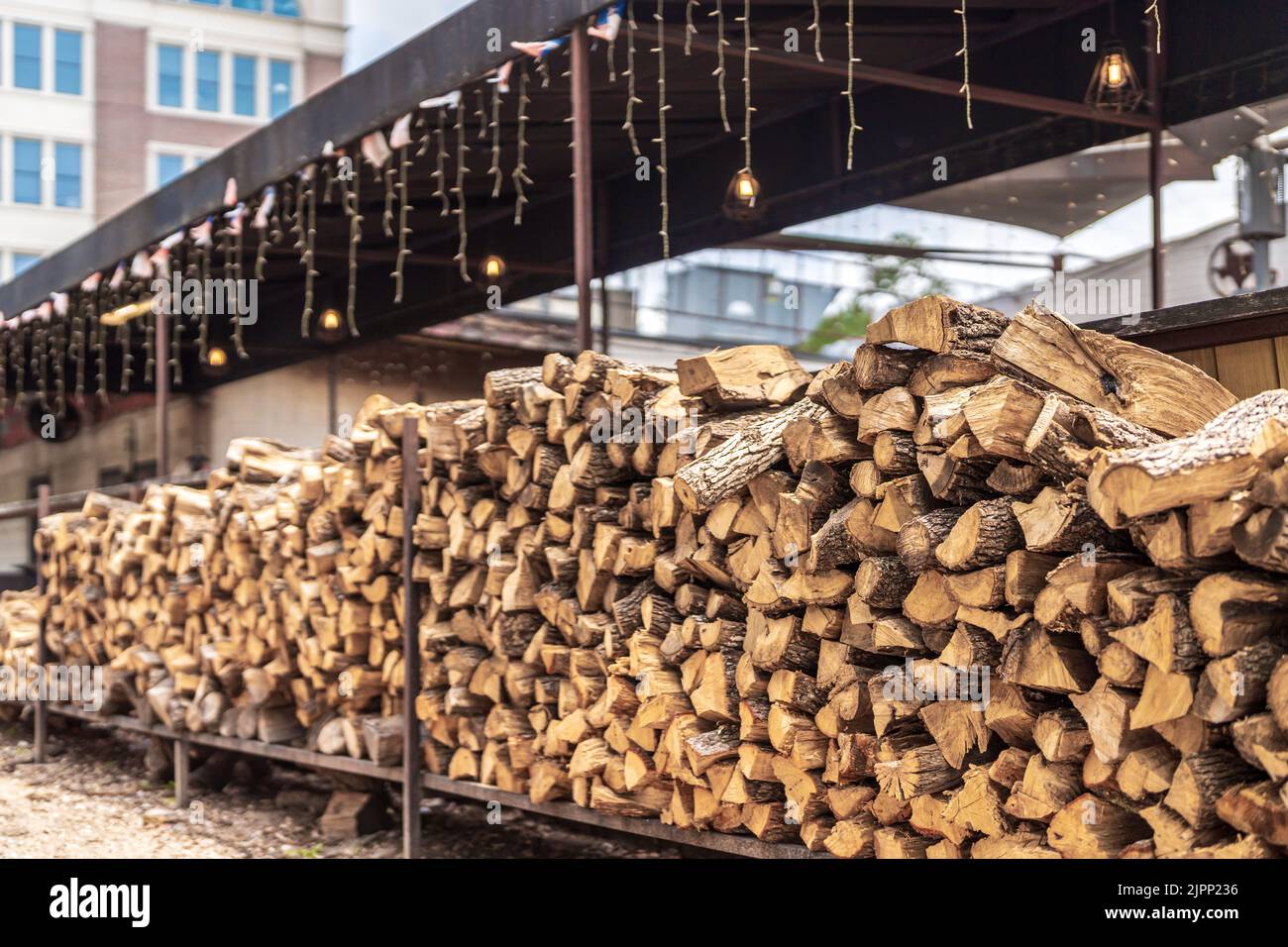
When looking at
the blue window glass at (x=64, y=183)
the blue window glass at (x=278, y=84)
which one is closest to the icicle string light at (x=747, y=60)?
the blue window glass at (x=64, y=183)

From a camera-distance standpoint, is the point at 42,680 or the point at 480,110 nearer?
the point at 480,110

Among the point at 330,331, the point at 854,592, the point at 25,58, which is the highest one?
the point at 25,58

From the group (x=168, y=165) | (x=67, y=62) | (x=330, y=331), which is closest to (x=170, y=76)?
(x=168, y=165)

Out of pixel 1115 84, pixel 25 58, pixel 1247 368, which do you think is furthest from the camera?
pixel 25 58

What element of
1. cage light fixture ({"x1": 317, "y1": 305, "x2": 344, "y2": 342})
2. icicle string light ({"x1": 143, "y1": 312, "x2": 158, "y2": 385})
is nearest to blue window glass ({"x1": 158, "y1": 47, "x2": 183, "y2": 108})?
icicle string light ({"x1": 143, "y1": 312, "x2": 158, "y2": 385})

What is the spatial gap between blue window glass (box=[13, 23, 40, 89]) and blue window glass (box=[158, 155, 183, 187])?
11.3ft

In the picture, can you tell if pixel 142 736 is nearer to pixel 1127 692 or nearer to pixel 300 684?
pixel 300 684

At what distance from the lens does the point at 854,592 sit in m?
3.99

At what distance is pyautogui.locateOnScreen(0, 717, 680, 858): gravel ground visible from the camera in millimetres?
6789

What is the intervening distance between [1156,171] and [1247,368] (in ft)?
15.2

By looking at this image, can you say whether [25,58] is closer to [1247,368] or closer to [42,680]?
[42,680]

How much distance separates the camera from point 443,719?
6148mm

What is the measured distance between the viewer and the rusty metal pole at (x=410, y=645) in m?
6.27
